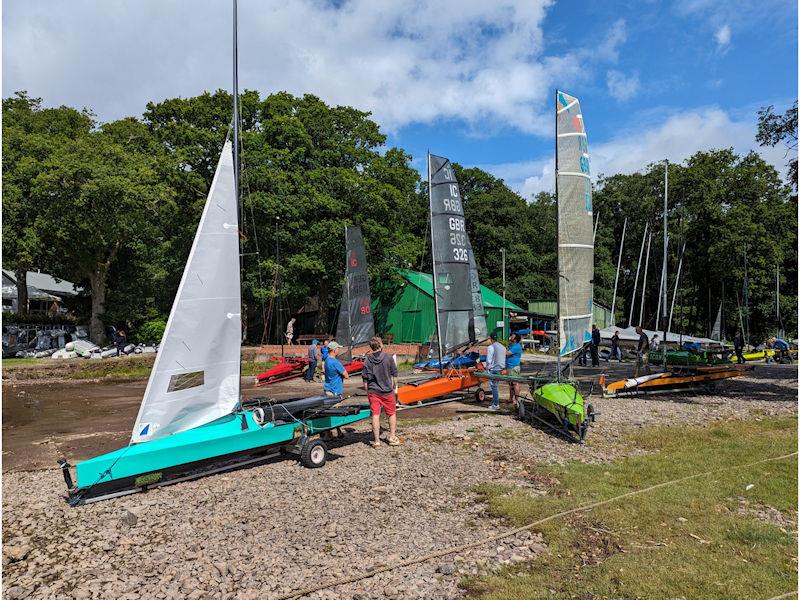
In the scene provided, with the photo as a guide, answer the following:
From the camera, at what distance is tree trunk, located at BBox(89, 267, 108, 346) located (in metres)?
27.3

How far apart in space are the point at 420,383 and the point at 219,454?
6.19 meters

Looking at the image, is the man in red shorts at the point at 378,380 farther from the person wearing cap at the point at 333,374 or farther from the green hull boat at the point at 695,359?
the green hull boat at the point at 695,359

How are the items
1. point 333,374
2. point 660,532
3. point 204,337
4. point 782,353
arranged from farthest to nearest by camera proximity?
point 782,353 → point 333,374 → point 204,337 → point 660,532

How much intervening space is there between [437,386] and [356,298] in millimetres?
7575

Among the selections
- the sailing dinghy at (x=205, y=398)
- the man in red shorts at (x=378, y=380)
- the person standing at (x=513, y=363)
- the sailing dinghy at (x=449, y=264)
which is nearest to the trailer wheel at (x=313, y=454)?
the sailing dinghy at (x=205, y=398)

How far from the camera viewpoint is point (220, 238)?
24.0ft

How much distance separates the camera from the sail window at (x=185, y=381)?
22.5ft

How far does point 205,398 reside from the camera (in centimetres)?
724

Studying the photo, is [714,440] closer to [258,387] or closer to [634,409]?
[634,409]

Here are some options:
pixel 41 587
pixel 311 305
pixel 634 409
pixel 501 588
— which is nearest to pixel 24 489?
pixel 41 587

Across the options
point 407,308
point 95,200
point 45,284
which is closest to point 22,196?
point 95,200

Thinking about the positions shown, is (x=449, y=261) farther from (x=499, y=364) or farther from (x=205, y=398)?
(x=205, y=398)

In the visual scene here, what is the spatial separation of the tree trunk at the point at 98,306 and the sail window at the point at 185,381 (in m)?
24.0

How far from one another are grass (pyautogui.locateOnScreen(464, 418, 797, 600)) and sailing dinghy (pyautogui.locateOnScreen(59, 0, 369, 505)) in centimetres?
333
